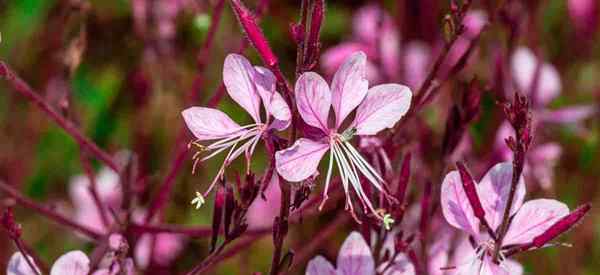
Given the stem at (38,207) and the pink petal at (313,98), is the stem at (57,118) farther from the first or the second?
the pink petal at (313,98)

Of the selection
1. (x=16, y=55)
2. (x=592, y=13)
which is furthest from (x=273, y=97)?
(x=16, y=55)

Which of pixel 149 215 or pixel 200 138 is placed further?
pixel 149 215

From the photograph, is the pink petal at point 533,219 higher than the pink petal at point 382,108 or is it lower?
lower

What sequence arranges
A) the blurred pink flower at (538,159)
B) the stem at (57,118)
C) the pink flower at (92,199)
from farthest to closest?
the pink flower at (92,199)
the blurred pink flower at (538,159)
the stem at (57,118)

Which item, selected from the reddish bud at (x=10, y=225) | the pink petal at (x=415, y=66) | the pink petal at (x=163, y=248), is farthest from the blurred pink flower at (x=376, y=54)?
the reddish bud at (x=10, y=225)

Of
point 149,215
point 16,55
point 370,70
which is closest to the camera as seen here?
point 149,215

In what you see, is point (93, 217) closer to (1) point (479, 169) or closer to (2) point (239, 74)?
(1) point (479, 169)

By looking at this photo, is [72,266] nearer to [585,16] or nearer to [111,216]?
[111,216]
